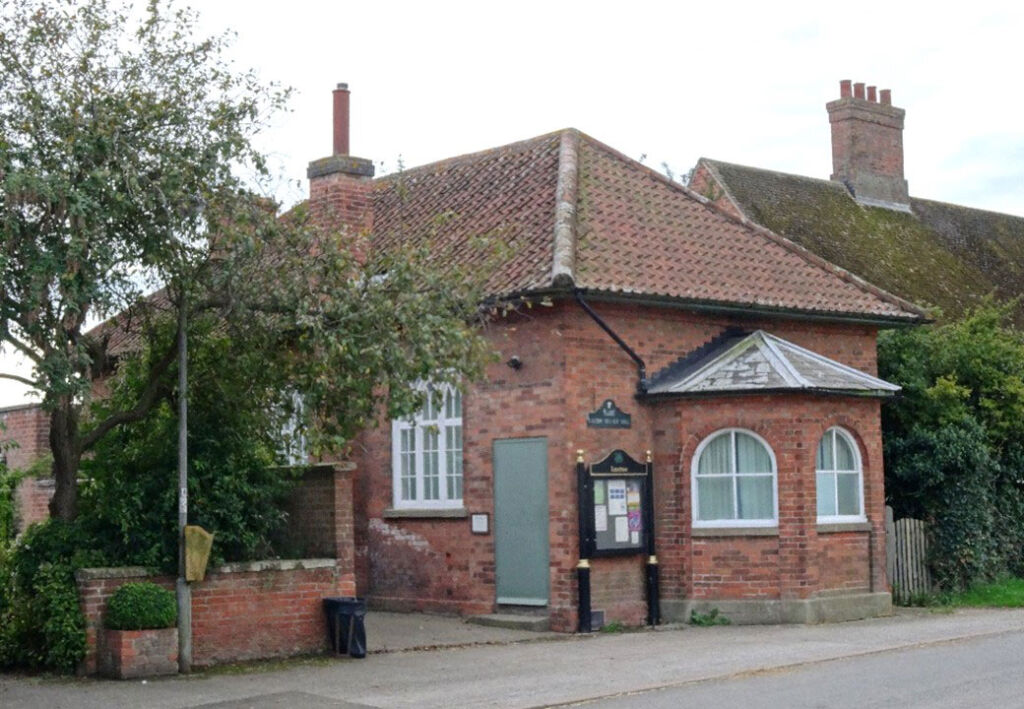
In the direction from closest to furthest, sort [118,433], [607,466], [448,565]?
[118,433] < [607,466] < [448,565]

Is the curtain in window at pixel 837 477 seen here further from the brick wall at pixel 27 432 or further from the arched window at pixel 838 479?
the brick wall at pixel 27 432

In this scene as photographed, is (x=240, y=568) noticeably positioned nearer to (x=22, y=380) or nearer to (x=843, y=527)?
(x=22, y=380)

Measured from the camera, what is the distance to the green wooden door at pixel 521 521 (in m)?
17.9

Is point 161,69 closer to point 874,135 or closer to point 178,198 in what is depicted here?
point 178,198

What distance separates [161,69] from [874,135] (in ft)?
79.6

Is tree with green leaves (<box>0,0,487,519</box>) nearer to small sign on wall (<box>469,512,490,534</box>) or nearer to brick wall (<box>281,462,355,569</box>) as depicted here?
brick wall (<box>281,462,355,569</box>)

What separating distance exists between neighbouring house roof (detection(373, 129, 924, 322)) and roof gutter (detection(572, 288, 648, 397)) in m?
0.25

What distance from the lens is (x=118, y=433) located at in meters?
15.3

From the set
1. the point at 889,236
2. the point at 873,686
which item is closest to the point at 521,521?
the point at 873,686

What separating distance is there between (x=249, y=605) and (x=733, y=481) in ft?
22.5

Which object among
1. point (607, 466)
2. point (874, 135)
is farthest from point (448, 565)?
point (874, 135)

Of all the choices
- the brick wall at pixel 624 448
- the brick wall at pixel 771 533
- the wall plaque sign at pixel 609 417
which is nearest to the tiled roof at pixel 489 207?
the brick wall at pixel 624 448

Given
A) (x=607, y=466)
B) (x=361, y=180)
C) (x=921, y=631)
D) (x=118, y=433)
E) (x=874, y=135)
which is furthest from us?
(x=874, y=135)

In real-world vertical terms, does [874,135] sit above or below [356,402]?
above
